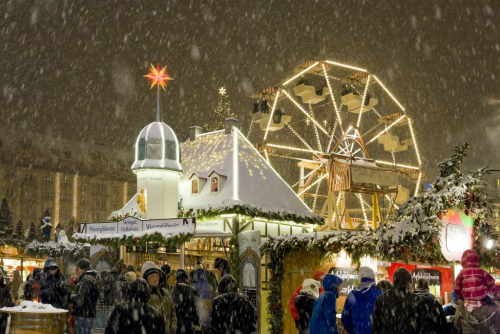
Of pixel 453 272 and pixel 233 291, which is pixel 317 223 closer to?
pixel 453 272

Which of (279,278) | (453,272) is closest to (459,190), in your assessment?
(453,272)

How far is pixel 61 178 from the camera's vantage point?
64.1 metres

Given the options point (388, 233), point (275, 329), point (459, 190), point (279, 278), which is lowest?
point (275, 329)

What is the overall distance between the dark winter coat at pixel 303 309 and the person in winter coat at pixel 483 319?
6.79 ft

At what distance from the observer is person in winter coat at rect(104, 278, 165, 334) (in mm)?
5602

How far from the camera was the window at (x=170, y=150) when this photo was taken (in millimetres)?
20062

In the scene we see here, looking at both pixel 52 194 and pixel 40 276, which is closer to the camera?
pixel 40 276

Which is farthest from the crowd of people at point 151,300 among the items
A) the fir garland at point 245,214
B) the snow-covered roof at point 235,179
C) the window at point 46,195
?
the window at point 46,195

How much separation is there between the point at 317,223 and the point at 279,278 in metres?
6.93

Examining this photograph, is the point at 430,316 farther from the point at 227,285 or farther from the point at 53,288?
the point at 53,288

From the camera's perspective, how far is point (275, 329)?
13953 millimetres

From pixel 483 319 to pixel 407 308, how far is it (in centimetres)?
127

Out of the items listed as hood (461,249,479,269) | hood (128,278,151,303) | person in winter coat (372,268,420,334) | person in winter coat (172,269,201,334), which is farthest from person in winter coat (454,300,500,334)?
hood (128,278,151,303)

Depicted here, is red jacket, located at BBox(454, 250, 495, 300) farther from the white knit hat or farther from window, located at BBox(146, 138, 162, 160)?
window, located at BBox(146, 138, 162, 160)
